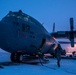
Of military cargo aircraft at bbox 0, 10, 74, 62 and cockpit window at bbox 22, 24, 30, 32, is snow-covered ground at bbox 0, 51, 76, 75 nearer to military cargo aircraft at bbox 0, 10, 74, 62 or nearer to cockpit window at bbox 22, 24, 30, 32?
military cargo aircraft at bbox 0, 10, 74, 62

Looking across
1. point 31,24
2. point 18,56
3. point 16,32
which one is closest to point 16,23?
point 16,32

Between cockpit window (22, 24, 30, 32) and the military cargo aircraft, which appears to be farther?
cockpit window (22, 24, 30, 32)

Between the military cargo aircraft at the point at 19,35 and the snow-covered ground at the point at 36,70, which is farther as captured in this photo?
the military cargo aircraft at the point at 19,35

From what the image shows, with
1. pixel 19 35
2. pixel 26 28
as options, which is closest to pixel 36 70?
pixel 19 35

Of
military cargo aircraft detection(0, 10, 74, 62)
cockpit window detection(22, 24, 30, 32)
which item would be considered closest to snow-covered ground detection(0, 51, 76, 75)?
military cargo aircraft detection(0, 10, 74, 62)

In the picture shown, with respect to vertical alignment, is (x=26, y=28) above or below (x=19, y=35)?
above

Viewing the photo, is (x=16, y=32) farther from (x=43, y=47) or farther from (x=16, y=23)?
(x=43, y=47)

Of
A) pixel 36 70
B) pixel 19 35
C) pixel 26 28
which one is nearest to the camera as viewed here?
Answer: pixel 36 70

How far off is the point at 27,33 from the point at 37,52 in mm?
3001

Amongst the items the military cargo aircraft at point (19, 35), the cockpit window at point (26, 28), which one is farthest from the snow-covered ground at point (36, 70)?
the cockpit window at point (26, 28)

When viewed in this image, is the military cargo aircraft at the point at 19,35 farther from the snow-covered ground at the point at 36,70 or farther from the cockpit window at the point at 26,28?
the snow-covered ground at the point at 36,70

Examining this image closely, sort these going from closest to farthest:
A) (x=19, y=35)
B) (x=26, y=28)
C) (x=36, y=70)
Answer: (x=36, y=70), (x=19, y=35), (x=26, y=28)

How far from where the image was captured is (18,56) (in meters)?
15.7

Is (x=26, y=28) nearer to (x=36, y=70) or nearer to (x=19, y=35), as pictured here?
(x=19, y=35)
